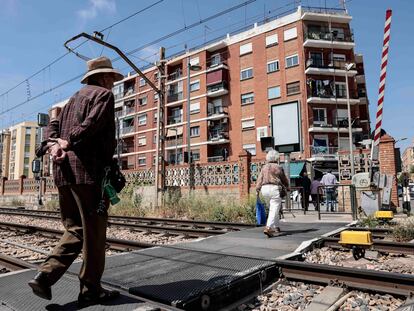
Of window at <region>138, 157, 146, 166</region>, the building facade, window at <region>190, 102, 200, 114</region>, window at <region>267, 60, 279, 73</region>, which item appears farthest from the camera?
the building facade

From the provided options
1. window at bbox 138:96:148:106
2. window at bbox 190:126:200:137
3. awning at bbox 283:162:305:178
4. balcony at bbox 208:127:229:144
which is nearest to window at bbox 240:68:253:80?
balcony at bbox 208:127:229:144

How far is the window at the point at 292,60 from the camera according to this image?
126ft

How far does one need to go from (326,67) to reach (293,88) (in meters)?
4.30

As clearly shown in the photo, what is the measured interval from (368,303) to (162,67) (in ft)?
57.5

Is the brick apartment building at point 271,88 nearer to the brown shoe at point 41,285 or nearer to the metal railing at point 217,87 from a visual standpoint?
the metal railing at point 217,87

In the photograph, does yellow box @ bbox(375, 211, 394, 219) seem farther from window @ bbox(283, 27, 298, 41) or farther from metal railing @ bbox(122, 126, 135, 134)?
metal railing @ bbox(122, 126, 135, 134)

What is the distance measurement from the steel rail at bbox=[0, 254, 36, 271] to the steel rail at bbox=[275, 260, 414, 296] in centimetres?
342

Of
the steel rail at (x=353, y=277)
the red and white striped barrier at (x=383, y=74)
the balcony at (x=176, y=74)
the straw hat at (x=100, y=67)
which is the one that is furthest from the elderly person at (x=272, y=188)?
the balcony at (x=176, y=74)

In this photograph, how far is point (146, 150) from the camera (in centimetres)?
5091

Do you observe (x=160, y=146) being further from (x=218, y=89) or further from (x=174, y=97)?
(x=174, y=97)

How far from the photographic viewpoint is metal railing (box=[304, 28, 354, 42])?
38156mm

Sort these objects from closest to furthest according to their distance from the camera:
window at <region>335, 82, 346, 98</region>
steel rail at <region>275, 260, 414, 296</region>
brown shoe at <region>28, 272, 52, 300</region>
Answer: brown shoe at <region>28, 272, 52, 300</region>
steel rail at <region>275, 260, 414, 296</region>
window at <region>335, 82, 346, 98</region>

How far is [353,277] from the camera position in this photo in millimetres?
3828

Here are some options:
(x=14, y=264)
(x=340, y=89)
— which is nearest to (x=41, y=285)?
(x=14, y=264)
